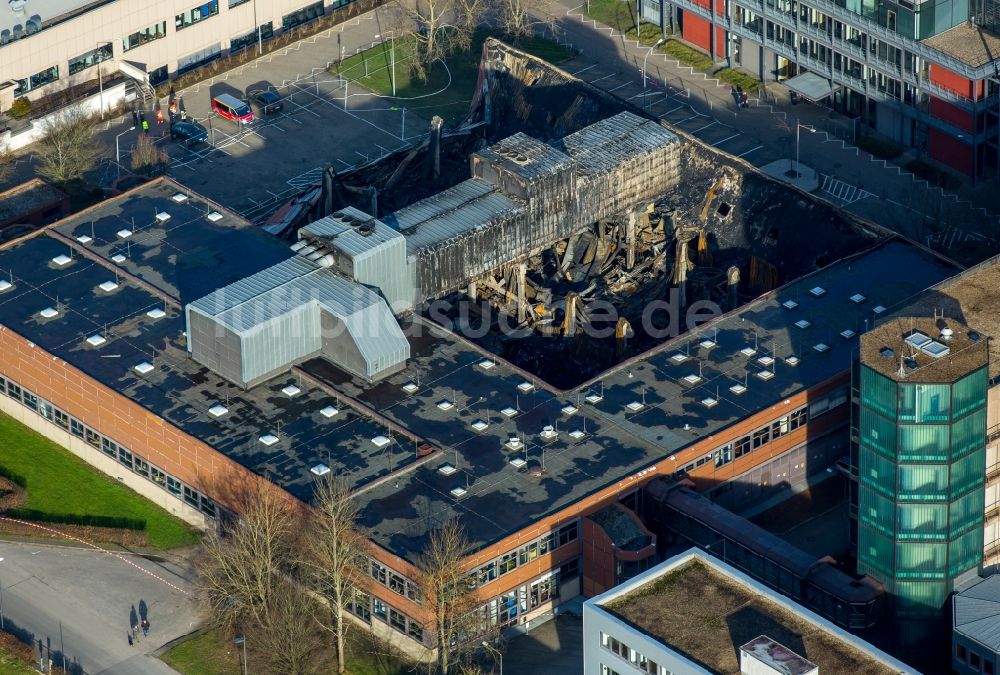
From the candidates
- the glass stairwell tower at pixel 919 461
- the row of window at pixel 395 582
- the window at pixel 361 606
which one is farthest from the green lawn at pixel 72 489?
the glass stairwell tower at pixel 919 461

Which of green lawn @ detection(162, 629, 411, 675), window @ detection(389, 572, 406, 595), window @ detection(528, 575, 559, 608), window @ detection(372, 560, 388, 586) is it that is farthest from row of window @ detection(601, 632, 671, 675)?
window @ detection(372, 560, 388, 586)

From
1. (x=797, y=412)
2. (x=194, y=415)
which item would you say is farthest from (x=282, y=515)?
(x=797, y=412)

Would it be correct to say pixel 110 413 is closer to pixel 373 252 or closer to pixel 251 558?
pixel 373 252

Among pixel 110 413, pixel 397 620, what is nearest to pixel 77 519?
pixel 110 413

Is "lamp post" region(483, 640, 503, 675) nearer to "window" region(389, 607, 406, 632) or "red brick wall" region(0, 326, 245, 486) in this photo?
"window" region(389, 607, 406, 632)

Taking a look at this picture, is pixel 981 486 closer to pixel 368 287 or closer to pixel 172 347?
pixel 368 287
